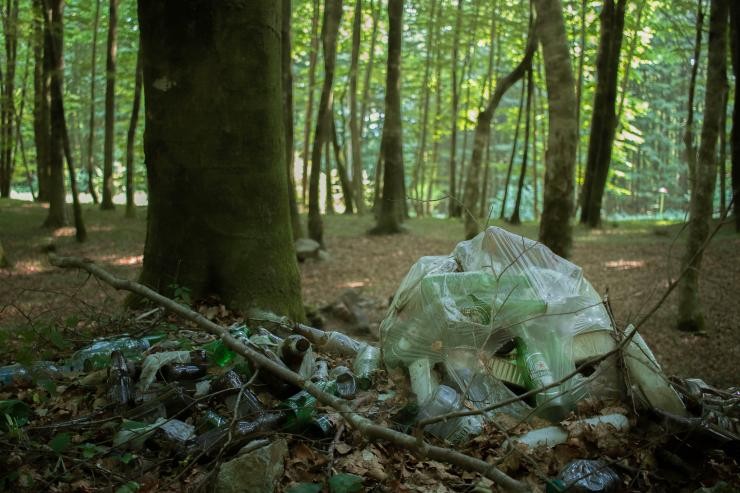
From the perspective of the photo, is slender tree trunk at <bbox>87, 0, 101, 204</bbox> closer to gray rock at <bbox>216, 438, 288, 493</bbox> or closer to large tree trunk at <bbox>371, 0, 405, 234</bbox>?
large tree trunk at <bbox>371, 0, 405, 234</bbox>

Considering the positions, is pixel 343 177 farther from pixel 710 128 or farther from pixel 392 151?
pixel 710 128

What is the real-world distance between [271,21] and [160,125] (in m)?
1.21

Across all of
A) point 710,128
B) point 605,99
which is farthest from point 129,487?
point 605,99

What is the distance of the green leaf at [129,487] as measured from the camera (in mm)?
2328

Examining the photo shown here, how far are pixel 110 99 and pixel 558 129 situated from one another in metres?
11.4

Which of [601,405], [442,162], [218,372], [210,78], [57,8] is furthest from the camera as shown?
[442,162]

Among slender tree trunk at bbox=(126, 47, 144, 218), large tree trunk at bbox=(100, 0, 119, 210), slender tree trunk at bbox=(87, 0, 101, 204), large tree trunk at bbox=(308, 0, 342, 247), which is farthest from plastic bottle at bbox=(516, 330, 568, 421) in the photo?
slender tree trunk at bbox=(87, 0, 101, 204)

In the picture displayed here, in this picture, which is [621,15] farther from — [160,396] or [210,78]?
[160,396]

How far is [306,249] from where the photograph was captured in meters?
11.0

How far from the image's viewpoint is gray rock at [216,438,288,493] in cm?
234

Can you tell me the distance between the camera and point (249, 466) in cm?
237

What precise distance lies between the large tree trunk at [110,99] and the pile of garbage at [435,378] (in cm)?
1193

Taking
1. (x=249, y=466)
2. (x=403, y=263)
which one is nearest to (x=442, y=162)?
(x=403, y=263)

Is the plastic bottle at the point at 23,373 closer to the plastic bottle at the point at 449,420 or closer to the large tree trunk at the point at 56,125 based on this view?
the plastic bottle at the point at 449,420
